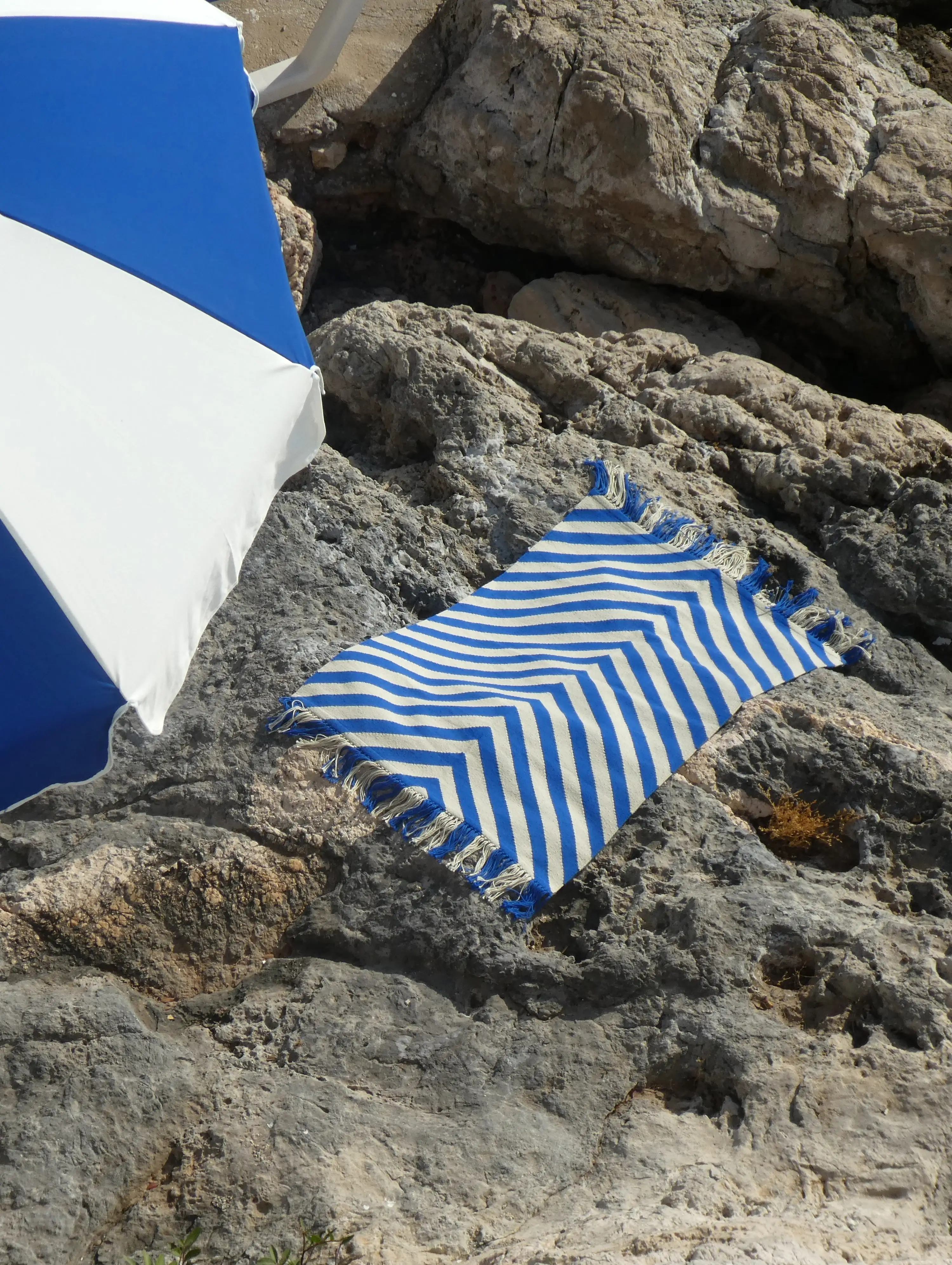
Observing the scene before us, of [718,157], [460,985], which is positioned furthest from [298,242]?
[460,985]

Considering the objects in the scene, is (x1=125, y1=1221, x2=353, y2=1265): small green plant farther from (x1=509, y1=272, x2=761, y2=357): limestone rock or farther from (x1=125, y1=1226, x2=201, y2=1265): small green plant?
(x1=509, y1=272, x2=761, y2=357): limestone rock

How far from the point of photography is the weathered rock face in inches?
201

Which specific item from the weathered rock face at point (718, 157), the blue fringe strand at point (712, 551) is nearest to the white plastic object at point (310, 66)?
the weathered rock face at point (718, 157)

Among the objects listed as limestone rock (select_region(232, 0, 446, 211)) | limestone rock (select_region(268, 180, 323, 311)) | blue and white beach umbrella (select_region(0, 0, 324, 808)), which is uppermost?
limestone rock (select_region(232, 0, 446, 211))

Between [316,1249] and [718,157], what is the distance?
4.94m

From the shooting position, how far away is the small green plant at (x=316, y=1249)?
2.23 metres

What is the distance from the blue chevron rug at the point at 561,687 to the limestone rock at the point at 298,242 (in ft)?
6.73

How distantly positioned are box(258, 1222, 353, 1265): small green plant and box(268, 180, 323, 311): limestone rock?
4.02 m

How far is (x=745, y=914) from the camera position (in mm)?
2957

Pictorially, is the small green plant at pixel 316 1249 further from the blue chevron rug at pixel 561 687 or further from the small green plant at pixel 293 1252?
the blue chevron rug at pixel 561 687

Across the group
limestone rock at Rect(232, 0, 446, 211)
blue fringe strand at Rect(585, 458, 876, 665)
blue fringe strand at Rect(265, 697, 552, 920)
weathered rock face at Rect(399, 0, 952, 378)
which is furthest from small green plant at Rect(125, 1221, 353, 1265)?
limestone rock at Rect(232, 0, 446, 211)

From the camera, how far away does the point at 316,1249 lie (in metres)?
2.27

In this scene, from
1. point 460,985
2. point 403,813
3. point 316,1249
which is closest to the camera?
point 316,1249

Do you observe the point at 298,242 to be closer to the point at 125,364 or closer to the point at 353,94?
the point at 353,94
